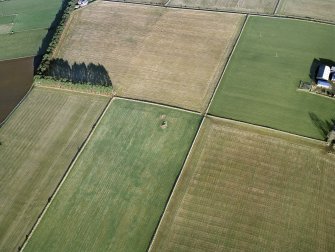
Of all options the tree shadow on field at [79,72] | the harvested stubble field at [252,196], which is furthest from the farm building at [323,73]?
the tree shadow on field at [79,72]

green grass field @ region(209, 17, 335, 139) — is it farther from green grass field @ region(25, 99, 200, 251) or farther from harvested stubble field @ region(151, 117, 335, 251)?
green grass field @ region(25, 99, 200, 251)

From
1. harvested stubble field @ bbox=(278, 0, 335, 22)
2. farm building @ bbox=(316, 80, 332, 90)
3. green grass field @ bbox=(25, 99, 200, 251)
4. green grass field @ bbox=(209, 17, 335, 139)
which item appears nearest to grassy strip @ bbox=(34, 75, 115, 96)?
green grass field @ bbox=(25, 99, 200, 251)

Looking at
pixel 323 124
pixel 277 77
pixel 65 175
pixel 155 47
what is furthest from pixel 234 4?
pixel 65 175

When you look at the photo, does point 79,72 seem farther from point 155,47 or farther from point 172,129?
point 172,129

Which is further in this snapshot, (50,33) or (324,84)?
(50,33)

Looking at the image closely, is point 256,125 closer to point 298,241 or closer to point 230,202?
point 230,202

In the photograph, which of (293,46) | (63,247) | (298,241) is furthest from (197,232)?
(293,46)
